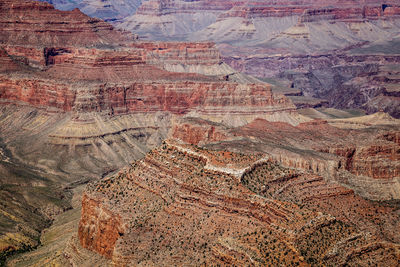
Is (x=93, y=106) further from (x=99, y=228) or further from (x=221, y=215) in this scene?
(x=221, y=215)

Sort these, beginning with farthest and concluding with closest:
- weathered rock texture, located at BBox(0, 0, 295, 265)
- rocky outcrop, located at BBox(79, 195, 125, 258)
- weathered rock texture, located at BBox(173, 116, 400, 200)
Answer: weathered rock texture, located at BBox(0, 0, 295, 265) < weathered rock texture, located at BBox(173, 116, 400, 200) < rocky outcrop, located at BBox(79, 195, 125, 258)

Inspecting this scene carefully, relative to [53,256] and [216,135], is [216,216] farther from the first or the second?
[216,135]

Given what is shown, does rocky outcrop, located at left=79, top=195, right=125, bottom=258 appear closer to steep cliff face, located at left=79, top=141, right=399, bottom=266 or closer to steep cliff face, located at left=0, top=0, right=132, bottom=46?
steep cliff face, located at left=79, top=141, right=399, bottom=266

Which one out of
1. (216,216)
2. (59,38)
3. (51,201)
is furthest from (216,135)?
(59,38)

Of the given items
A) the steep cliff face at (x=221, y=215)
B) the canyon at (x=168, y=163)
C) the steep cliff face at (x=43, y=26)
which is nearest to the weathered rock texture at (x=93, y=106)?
the canyon at (x=168, y=163)

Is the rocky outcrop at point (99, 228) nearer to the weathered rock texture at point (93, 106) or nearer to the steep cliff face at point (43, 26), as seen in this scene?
the weathered rock texture at point (93, 106)

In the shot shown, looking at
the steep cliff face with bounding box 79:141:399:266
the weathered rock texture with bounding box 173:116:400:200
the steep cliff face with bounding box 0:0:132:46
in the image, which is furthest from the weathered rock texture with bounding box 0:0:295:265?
the steep cliff face with bounding box 79:141:399:266

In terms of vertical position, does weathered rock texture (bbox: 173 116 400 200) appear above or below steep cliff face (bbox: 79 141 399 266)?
below
